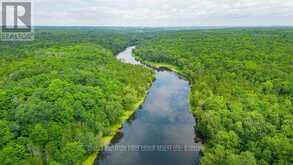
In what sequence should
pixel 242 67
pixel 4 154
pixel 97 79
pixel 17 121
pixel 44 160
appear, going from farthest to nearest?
1. pixel 242 67
2. pixel 97 79
3. pixel 17 121
4. pixel 44 160
5. pixel 4 154

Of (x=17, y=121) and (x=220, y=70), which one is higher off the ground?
(x=220, y=70)

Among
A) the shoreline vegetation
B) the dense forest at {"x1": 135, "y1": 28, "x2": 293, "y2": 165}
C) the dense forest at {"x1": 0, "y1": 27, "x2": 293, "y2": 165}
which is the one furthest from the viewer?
the shoreline vegetation

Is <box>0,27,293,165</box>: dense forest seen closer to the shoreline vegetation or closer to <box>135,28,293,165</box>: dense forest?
<box>135,28,293,165</box>: dense forest

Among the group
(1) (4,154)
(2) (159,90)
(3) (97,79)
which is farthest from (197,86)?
(1) (4,154)

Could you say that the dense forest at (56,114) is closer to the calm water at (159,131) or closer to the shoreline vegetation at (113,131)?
the shoreline vegetation at (113,131)

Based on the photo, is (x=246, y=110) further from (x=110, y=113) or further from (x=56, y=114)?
(x=56, y=114)

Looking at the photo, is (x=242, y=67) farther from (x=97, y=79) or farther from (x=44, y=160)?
(x=44, y=160)

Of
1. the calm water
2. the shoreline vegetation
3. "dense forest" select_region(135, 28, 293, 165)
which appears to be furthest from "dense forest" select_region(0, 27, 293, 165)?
the calm water

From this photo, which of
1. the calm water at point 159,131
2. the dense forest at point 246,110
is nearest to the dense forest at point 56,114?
the calm water at point 159,131
